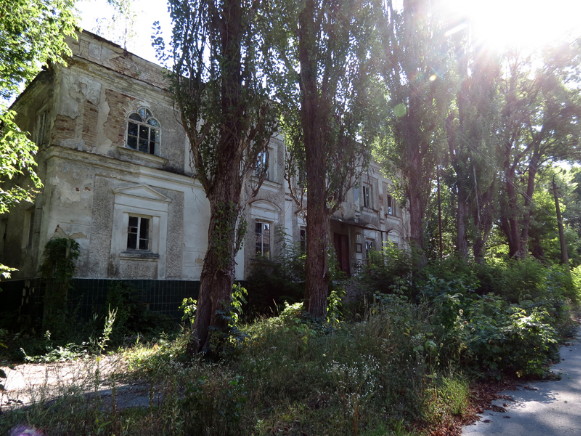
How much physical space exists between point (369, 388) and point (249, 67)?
5.68m

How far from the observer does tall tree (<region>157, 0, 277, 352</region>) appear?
636cm

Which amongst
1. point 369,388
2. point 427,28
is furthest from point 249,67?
point 427,28

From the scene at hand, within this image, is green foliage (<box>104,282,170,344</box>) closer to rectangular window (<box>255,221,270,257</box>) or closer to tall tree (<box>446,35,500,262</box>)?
rectangular window (<box>255,221,270,257</box>)

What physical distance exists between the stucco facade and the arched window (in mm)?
31

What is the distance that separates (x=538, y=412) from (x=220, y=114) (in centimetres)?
607

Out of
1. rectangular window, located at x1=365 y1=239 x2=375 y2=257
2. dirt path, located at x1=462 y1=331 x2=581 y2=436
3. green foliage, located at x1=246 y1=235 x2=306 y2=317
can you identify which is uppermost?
rectangular window, located at x1=365 y1=239 x2=375 y2=257

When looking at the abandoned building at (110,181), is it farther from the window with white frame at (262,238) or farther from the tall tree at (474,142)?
the tall tree at (474,142)

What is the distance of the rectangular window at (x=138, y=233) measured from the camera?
11578 millimetres

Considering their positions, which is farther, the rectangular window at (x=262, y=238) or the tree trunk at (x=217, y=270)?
the rectangular window at (x=262, y=238)

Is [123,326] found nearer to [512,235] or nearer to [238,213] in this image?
[238,213]

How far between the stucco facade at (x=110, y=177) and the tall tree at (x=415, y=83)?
6.76 meters

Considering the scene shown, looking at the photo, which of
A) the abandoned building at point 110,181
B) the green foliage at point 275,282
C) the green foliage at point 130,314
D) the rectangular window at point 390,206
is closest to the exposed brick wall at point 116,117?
the abandoned building at point 110,181

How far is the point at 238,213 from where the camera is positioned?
6781 mm

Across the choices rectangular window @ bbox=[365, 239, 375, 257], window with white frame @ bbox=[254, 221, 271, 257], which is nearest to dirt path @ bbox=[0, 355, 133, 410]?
window with white frame @ bbox=[254, 221, 271, 257]
